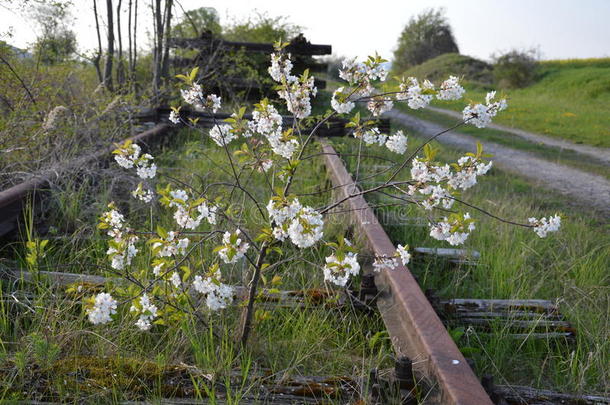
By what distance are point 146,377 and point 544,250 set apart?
9.64ft

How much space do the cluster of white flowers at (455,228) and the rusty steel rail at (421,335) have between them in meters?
0.28

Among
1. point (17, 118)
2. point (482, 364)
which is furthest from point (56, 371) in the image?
point (17, 118)

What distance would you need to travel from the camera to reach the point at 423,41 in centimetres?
4356

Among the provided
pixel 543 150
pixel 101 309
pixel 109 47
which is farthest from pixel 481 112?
pixel 543 150

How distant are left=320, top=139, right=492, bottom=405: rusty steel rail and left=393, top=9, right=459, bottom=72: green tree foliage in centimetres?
4186

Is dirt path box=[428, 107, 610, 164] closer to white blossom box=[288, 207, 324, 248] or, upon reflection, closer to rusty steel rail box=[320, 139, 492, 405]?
rusty steel rail box=[320, 139, 492, 405]

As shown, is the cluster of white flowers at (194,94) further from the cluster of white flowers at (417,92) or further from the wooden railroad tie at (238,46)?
the wooden railroad tie at (238,46)

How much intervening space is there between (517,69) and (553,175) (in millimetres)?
20951

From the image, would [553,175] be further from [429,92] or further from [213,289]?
[213,289]

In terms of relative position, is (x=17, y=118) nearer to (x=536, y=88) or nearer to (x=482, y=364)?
(x=482, y=364)

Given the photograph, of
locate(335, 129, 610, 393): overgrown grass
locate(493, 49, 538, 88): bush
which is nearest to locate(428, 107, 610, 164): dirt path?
locate(335, 129, 610, 393): overgrown grass

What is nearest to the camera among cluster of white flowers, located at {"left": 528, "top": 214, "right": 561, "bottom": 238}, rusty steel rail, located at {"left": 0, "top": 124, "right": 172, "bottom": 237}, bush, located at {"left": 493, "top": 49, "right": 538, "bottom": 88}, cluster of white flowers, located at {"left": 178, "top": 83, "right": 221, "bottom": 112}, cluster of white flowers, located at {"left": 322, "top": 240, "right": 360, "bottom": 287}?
cluster of white flowers, located at {"left": 322, "top": 240, "right": 360, "bottom": 287}

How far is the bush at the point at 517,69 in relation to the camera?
86.5ft

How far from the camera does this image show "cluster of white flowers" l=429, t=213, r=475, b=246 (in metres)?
2.10
